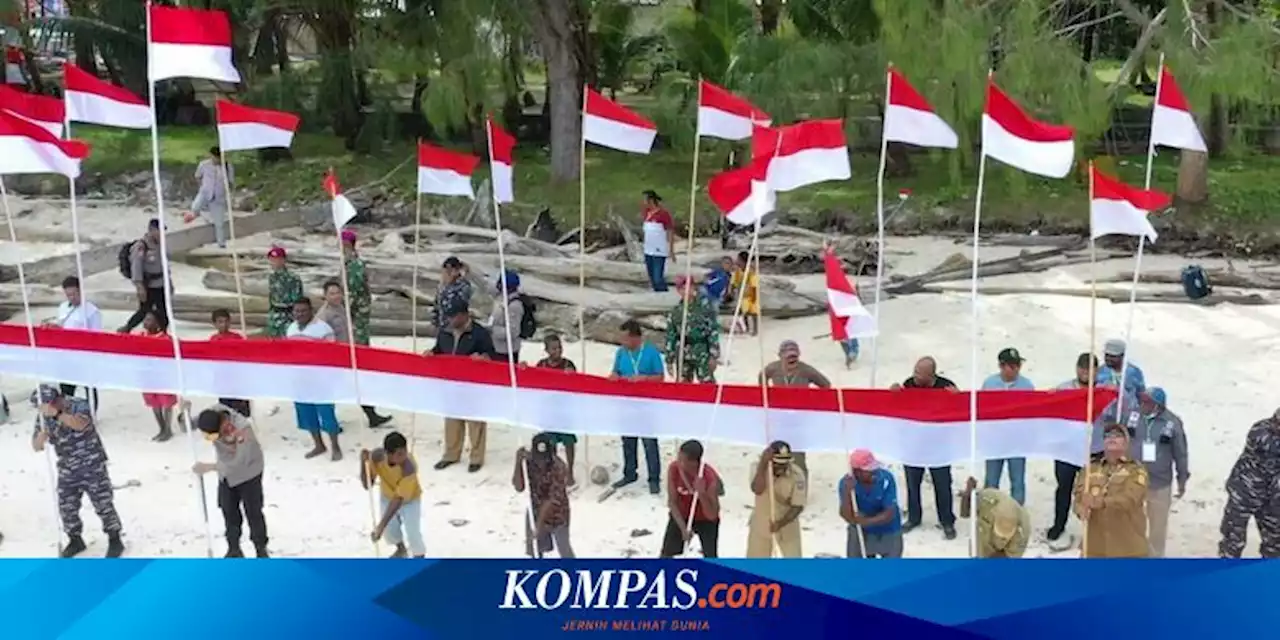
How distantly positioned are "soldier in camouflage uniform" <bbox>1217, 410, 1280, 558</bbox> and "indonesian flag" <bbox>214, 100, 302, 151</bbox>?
622cm

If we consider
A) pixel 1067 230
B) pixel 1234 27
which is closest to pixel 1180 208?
pixel 1067 230

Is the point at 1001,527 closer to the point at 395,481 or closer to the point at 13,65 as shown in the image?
the point at 395,481

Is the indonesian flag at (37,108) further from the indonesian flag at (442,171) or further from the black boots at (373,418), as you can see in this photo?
the black boots at (373,418)

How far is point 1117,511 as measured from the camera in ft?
22.0

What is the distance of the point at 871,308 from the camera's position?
13.2m

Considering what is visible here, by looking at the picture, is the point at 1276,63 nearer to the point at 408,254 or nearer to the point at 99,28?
the point at 408,254

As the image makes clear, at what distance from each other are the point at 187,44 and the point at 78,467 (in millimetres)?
2632

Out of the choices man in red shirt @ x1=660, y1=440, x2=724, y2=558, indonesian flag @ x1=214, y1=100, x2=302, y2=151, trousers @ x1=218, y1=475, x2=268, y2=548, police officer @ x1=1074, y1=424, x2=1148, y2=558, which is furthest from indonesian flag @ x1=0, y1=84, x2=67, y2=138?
police officer @ x1=1074, y1=424, x2=1148, y2=558

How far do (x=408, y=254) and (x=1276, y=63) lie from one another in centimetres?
1083

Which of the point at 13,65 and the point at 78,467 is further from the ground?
the point at 13,65

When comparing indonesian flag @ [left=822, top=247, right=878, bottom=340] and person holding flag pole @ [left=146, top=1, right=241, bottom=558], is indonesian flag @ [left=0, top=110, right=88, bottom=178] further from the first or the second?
indonesian flag @ [left=822, top=247, right=878, bottom=340]

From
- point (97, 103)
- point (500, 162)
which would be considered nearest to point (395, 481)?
point (500, 162)

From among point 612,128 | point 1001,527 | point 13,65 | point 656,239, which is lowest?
point 1001,527

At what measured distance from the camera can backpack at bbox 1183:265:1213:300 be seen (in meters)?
13.7
